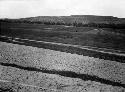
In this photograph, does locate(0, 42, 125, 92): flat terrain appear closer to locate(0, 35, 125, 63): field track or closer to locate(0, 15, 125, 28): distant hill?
locate(0, 35, 125, 63): field track

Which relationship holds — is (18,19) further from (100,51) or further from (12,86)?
(12,86)

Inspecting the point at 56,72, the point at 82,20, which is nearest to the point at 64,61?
the point at 56,72

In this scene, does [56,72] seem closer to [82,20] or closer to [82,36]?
[82,36]

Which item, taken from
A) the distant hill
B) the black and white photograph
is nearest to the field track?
the black and white photograph

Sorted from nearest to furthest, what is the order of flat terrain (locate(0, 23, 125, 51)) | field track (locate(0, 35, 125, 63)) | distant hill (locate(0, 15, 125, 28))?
field track (locate(0, 35, 125, 63))
flat terrain (locate(0, 23, 125, 51))
distant hill (locate(0, 15, 125, 28))

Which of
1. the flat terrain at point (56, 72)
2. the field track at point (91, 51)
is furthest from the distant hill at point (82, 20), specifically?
the flat terrain at point (56, 72)

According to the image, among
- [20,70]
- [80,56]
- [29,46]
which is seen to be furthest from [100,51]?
[20,70]

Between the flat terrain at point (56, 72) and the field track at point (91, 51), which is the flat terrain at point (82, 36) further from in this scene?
the flat terrain at point (56, 72)

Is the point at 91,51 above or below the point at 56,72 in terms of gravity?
above
